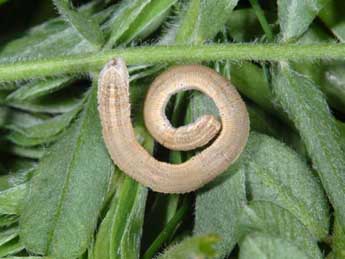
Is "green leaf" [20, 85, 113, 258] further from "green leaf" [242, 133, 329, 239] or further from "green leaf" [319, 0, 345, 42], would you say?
"green leaf" [319, 0, 345, 42]

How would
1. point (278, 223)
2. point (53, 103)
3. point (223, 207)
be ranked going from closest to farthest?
point (278, 223), point (223, 207), point (53, 103)

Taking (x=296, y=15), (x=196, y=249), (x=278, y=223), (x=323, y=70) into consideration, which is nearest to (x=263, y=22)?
(x=296, y=15)

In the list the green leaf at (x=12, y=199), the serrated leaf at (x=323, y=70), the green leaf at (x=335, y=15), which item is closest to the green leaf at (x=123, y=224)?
the green leaf at (x=12, y=199)

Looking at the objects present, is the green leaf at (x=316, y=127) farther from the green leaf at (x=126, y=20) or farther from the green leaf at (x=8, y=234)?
the green leaf at (x=8, y=234)

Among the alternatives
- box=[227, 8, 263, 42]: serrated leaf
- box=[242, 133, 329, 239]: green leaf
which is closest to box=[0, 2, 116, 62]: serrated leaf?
box=[227, 8, 263, 42]: serrated leaf

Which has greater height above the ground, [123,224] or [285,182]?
[123,224]

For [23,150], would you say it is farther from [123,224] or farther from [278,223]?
[278,223]

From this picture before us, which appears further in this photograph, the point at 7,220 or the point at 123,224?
the point at 7,220
